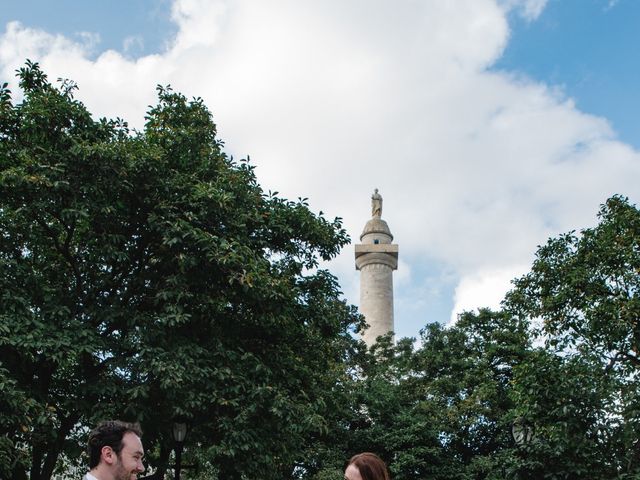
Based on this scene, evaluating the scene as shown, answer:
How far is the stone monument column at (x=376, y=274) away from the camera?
3419 centimetres

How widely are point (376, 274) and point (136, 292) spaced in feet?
73.4

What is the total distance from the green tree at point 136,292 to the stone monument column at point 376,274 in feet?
62.3

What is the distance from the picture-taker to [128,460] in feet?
14.1

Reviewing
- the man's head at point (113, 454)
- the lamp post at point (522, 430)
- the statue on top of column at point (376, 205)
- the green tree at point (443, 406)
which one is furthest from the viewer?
the statue on top of column at point (376, 205)

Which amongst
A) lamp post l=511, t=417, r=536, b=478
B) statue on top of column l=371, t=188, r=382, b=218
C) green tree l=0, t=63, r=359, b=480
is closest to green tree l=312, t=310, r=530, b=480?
lamp post l=511, t=417, r=536, b=478

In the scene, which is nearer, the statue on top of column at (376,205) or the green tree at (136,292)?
the green tree at (136,292)

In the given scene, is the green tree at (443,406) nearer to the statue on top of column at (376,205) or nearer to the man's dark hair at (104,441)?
the statue on top of column at (376,205)

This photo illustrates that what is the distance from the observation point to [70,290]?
14.1 meters

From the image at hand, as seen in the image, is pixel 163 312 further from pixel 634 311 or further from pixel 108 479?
pixel 108 479


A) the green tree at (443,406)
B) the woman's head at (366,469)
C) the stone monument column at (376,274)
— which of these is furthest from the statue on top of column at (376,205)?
the woman's head at (366,469)

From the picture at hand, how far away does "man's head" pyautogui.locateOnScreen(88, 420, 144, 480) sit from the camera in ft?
14.0

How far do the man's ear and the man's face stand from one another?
1.0 inches

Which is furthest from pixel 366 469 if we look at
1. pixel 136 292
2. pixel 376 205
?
pixel 376 205

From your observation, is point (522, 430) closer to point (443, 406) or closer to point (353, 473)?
point (443, 406)
